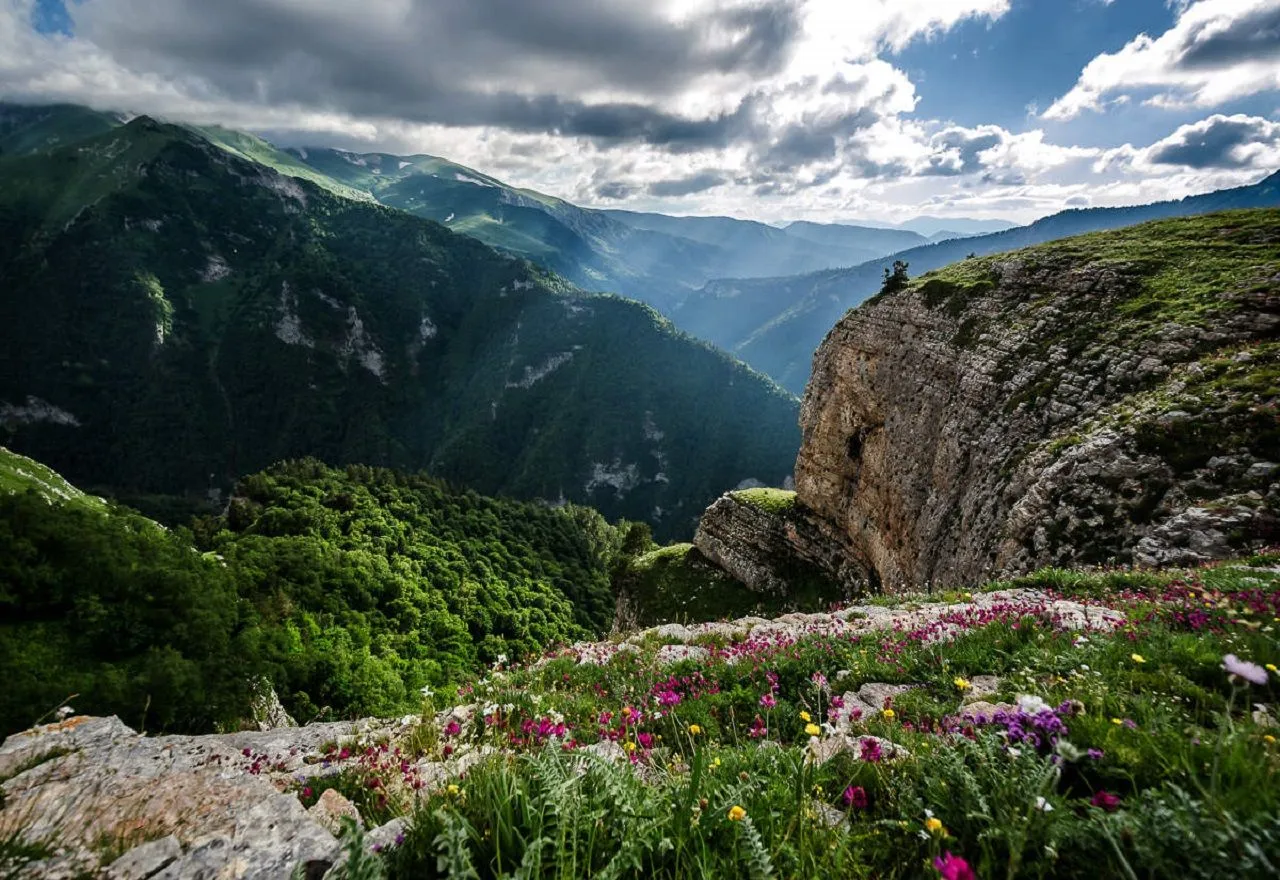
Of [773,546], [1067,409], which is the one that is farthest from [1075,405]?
[773,546]

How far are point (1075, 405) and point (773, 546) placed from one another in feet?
88.8

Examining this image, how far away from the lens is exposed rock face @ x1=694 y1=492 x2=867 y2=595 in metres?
41.2

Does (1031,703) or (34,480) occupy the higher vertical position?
(1031,703)

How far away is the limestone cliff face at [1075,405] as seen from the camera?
13.9 m

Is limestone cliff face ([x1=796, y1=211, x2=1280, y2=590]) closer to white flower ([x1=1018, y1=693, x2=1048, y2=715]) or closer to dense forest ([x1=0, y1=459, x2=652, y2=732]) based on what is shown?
white flower ([x1=1018, y1=693, x2=1048, y2=715])

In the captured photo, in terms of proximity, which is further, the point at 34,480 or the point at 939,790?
the point at 34,480

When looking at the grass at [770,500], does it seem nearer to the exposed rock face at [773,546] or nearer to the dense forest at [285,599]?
the exposed rock face at [773,546]

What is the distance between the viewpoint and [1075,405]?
19.3 meters

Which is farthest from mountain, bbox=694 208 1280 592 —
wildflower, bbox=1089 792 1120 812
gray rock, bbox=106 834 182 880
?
→ gray rock, bbox=106 834 182 880

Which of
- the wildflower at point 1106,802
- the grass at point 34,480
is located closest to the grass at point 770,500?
the wildflower at point 1106,802

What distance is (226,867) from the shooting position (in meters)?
2.98

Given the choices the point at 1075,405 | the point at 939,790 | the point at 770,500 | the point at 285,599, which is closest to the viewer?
the point at 939,790

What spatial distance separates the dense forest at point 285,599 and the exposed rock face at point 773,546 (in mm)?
14917

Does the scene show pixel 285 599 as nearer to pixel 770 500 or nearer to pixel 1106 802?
pixel 770 500
